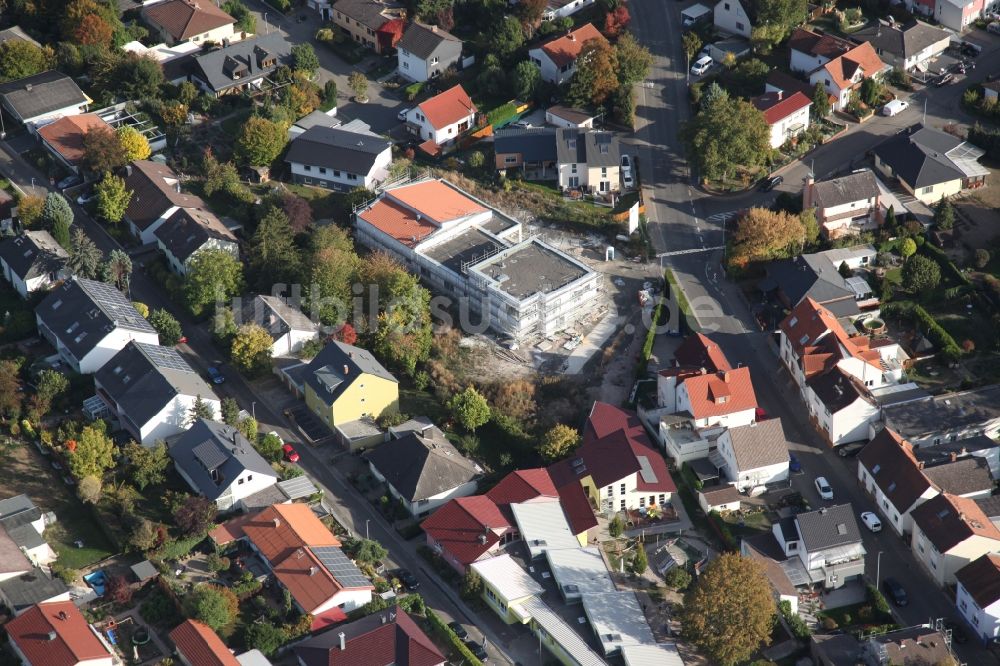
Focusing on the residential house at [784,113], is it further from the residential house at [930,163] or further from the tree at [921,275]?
the tree at [921,275]

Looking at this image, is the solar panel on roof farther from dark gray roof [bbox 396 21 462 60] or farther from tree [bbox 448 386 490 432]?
dark gray roof [bbox 396 21 462 60]

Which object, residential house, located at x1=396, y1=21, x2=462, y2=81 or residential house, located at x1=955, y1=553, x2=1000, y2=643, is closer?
residential house, located at x1=955, y1=553, x2=1000, y2=643

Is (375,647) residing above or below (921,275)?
above

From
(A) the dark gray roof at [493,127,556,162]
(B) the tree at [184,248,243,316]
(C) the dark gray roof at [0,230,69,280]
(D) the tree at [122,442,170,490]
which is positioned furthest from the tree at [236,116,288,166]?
(D) the tree at [122,442,170,490]

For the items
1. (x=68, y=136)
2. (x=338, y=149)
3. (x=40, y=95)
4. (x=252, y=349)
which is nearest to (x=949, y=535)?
(x=252, y=349)

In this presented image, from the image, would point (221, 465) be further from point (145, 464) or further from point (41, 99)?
point (41, 99)

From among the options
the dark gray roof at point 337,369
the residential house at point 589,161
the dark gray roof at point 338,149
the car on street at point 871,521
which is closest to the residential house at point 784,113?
the residential house at point 589,161
